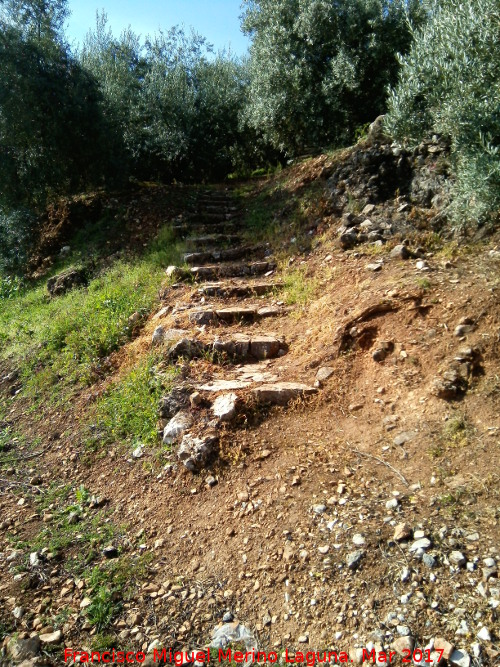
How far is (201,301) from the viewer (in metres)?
6.29

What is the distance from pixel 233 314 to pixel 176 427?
6.13ft

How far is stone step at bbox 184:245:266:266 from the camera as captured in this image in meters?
7.75

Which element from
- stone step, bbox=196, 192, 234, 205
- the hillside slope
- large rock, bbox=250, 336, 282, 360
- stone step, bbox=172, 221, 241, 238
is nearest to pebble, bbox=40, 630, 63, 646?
the hillside slope

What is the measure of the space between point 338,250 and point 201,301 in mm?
1845

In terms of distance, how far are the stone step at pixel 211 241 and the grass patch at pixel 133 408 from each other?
341 cm

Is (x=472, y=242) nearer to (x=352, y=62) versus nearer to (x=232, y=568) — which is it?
(x=232, y=568)

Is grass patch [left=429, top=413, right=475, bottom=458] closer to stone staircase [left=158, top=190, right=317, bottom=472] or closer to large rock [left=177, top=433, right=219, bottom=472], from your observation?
stone staircase [left=158, top=190, right=317, bottom=472]

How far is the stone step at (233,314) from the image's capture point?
18.7 ft

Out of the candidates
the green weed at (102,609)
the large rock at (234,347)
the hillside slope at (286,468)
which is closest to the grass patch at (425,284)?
the hillside slope at (286,468)

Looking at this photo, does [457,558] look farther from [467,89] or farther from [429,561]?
[467,89]

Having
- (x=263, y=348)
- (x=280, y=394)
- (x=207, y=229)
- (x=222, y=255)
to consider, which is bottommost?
(x=280, y=394)

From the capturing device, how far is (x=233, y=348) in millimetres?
5188

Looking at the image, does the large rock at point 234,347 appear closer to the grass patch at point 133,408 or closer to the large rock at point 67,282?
the grass patch at point 133,408

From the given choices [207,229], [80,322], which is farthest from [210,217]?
[80,322]
